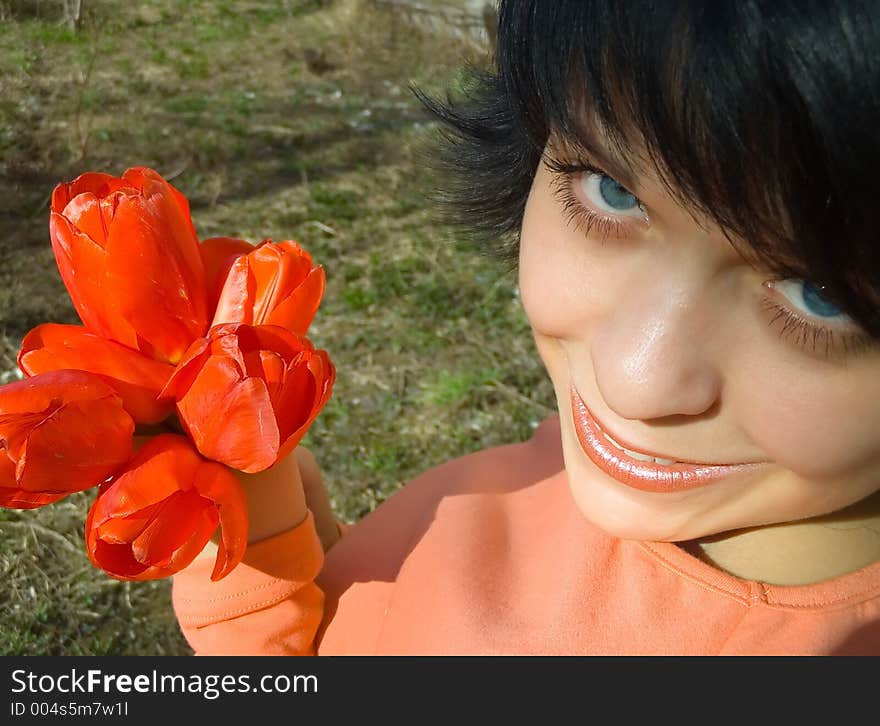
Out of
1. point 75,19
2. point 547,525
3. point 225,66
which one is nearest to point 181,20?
point 225,66

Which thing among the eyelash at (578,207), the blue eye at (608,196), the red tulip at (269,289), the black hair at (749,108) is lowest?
the red tulip at (269,289)

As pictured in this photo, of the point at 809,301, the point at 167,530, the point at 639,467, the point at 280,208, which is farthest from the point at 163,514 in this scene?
the point at 280,208

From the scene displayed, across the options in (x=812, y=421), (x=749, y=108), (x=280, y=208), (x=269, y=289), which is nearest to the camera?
(x=749, y=108)

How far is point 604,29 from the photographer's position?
0.54 meters

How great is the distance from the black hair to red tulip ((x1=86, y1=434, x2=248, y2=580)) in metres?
0.36

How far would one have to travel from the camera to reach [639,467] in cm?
69

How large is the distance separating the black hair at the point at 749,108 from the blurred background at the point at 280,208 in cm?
62

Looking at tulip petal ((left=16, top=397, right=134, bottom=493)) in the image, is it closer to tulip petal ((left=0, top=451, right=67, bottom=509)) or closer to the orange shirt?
tulip petal ((left=0, top=451, right=67, bottom=509))

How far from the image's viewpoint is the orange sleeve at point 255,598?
83 centimetres

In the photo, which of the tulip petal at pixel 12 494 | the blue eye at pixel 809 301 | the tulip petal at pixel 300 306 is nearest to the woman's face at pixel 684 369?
the blue eye at pixel 809 301

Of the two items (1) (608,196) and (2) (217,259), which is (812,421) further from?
(2) (217,259)

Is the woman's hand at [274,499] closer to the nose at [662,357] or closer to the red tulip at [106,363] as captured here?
the red tulip at [106,363]

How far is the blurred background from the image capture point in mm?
1626

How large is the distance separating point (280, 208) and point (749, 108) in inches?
100
